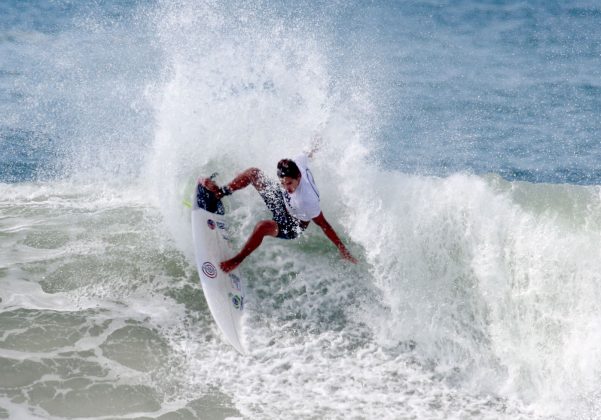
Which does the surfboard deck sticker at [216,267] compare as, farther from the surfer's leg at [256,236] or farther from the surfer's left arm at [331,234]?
the surfer's left arm at [331,234]

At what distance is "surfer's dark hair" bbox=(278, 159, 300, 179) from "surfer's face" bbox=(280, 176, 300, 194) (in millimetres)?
42

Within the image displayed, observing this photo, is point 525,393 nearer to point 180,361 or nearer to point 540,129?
point 180,361

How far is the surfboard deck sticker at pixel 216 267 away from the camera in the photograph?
7715 mm

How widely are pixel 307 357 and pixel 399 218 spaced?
254 centimetres

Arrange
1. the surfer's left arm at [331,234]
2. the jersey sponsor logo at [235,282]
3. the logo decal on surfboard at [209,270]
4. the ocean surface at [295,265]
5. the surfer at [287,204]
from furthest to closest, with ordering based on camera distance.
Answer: the jersey sponsor logo at [235,282]
the logo decal on surfboard at [209,270]
the surfer's left arm at [331,234]
the surfer at [287,204]
the ocean surface at [295,265]

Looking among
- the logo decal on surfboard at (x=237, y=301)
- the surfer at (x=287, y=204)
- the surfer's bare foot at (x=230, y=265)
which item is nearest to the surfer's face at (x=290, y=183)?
the surfer at (x=287, y=204)

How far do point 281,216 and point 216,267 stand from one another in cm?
106

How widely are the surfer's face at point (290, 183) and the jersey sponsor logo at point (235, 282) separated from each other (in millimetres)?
1406

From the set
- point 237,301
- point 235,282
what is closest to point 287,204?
point 235,282

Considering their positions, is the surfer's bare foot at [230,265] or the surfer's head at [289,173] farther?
the surfer's bare foot at [230,265]

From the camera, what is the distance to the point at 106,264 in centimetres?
882

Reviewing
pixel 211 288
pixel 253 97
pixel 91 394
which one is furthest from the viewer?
pixel 253 97

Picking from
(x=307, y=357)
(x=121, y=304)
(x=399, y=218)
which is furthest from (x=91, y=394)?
(x=399, y=218)

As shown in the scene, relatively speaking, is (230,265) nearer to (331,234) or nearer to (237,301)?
(237,301)
